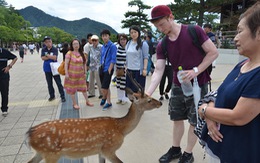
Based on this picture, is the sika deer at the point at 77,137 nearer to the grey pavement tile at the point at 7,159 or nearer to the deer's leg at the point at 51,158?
the deer's leg at the point at 51,158

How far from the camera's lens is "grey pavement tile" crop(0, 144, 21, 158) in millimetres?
3590

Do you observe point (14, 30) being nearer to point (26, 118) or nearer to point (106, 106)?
point (26, 118)

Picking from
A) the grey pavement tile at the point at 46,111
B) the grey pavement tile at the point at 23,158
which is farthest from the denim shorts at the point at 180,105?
the grey pavement tile at the point at 46,111

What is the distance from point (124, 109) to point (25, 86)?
5474 millimetres

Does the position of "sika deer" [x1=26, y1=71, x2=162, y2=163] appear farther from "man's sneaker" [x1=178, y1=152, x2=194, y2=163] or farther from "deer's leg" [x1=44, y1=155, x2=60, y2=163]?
"man's sneaker" [x1=178, y1=152, x2=194, y2=163]

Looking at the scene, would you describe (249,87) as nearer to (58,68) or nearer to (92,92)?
(58,68)

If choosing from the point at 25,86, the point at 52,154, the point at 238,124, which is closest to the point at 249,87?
the point at 238,124

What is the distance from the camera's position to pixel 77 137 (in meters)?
2.60

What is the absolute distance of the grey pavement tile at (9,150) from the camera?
359cm

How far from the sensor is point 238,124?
1399mm

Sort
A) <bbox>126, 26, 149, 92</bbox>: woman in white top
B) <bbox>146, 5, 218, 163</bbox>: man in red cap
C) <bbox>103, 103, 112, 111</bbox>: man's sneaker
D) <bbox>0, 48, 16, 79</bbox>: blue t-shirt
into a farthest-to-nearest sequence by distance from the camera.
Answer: <bbox>103, 103, 112, 111</bbox>: man's sneaker
<bbox>126, 26, 149, 92</bbox>: woman in white top
<bbox>0, 48, 16, 79</bbox>: blue t-shirt
<bbox>146, 5, 218, 163</bbox>: man in red cap

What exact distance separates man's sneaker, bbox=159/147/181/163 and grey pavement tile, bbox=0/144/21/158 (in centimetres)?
235

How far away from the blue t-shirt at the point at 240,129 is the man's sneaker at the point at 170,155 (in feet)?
5.73

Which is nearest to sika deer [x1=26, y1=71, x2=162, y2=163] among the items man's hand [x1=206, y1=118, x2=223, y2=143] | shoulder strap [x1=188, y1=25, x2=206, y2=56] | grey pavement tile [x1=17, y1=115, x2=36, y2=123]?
shoulder strap [x1=188, y1=25, x2=206, y2=56]
